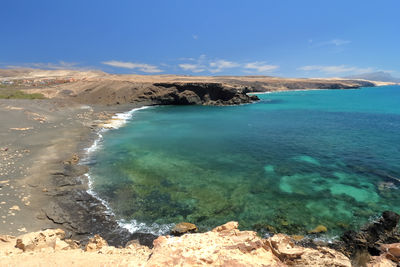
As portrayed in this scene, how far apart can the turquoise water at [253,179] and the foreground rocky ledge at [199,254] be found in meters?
5.17

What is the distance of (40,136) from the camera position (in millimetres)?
28547

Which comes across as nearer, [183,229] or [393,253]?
[393,253]

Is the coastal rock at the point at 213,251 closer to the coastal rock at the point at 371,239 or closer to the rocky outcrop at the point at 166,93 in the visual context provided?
the coastal rock at the point at 371,239

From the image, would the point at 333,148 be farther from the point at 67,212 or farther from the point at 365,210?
the point at 67,212

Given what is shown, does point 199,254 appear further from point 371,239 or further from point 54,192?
point 54,192

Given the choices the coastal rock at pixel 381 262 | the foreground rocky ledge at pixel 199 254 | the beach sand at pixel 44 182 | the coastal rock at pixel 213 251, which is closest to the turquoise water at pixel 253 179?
the beach sand at pixel 44 182

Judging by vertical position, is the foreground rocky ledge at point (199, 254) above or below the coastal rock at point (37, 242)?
above

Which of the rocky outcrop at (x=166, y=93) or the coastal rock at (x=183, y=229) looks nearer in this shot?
the coastal rock at (x=183, y=229)

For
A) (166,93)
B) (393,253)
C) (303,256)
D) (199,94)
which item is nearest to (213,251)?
(303,256)

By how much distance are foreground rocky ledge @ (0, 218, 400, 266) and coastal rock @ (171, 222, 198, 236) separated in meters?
3.88

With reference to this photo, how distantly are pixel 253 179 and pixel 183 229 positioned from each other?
28.3ft

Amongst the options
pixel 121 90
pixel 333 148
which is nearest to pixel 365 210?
pixel 333 148

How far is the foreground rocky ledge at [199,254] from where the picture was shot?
6.72 meters

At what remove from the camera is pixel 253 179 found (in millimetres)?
19062
